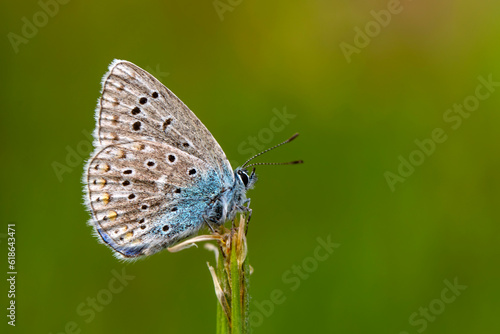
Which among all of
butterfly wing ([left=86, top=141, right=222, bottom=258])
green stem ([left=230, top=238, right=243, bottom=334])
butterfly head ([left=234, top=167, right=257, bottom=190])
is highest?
butterfly wing ([left=86, top=141, right=222, bottom=258])

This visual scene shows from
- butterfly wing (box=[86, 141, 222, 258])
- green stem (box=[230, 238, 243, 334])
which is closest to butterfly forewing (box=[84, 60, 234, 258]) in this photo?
butterfly wing (box=[86, 141, 222, 258])

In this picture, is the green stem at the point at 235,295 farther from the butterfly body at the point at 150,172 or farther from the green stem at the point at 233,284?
the butterfly body at the point at 150,172

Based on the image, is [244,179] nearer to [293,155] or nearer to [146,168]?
[146,168]

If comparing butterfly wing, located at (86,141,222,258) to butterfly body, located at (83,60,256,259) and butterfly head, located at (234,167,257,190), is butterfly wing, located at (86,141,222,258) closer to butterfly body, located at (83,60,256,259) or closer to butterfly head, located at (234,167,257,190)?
butterfly body, located at (83,60,256,259)

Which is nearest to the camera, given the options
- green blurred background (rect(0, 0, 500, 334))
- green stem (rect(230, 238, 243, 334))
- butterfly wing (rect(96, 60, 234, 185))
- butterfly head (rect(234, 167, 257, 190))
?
green stem (rect(230, 238, 243, 334))

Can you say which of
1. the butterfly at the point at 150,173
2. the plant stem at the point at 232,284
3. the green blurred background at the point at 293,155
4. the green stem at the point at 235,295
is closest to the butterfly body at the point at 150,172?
the butterfly at the point at 150,173

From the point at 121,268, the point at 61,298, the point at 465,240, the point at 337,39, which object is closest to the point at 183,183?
the point at 121,268
